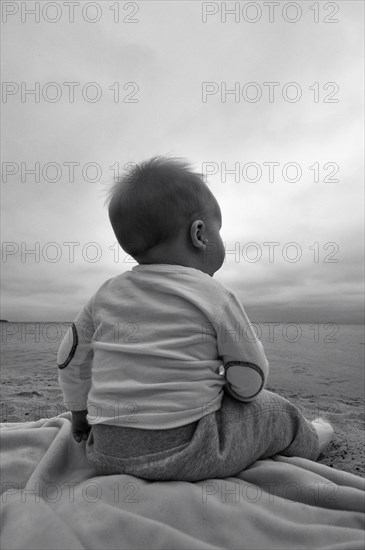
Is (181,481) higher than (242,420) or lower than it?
lower

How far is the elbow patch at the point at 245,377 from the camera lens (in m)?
1.52

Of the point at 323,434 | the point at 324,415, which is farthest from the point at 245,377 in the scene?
the point at 324,415

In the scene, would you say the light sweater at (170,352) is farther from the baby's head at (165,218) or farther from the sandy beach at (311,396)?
the sandy beach at (311,396)

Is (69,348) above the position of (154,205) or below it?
below

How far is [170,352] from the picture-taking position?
1482 mm

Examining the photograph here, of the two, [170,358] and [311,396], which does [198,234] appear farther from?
[311,396]

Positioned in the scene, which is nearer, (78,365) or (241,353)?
(241,353)

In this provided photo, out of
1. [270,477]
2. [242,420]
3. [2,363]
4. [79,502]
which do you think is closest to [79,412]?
[79,502]

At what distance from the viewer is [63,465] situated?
1.70 meters

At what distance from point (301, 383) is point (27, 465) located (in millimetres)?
6411

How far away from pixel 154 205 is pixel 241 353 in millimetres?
736

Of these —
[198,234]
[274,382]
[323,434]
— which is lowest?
[274,382]

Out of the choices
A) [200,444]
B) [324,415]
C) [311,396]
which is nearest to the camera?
[200,444]

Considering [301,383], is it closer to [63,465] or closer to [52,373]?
[52,373]
